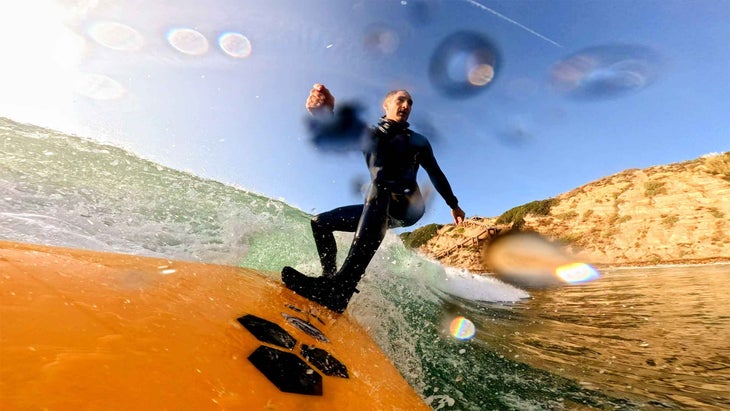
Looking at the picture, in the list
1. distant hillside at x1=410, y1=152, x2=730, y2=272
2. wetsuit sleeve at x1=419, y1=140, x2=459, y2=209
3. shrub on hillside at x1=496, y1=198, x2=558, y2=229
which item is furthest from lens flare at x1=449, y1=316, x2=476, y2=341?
shrub on hillside at x1=496, y1=198, x2=558, y2=229

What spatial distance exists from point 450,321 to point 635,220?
3587cm

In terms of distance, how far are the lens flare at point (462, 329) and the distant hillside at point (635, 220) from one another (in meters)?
28.6

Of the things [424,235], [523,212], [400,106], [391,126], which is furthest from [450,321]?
[424,235]

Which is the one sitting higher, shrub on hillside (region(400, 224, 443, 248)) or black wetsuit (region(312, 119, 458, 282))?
shrub on hillside (region(400, 224, 443, 248))

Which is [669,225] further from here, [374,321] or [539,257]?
[374,321]

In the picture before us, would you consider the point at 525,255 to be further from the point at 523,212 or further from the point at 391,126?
the point at 391,126

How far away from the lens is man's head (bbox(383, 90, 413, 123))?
354 centimetres

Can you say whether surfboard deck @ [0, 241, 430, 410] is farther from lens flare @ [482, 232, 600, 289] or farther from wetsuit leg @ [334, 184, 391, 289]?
lens flare @ [482, 232, 600, 289]

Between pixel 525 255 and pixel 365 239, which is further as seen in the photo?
pixel 525 255

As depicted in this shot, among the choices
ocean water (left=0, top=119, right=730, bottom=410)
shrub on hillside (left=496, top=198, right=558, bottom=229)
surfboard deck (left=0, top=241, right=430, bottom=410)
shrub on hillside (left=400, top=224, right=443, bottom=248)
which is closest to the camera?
surfboard deck (left=0, top=241, right=430, bottom=410)

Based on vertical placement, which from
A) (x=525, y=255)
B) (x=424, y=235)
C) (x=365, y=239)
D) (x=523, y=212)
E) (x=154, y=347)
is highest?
(x=523, y=212)

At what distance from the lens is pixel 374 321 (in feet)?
11.4

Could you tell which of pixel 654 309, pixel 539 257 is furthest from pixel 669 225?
pixel 654 309

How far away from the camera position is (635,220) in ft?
107
